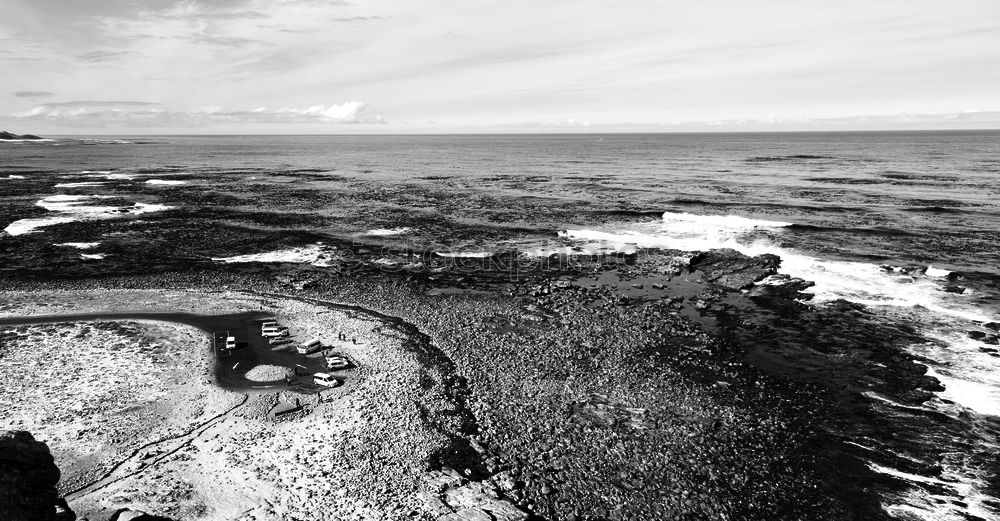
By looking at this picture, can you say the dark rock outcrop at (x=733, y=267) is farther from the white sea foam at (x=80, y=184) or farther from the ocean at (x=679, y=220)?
the white sea foam at (x=80, y=184)

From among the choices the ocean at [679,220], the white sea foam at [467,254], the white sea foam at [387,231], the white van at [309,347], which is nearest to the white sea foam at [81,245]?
the ocean at [679,220]

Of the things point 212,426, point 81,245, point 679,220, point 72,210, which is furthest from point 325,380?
point 72,210

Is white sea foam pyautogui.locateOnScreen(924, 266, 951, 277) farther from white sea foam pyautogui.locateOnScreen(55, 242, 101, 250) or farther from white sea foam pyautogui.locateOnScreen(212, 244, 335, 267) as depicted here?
white sea foam pyautogui.locateOnScreen(55, 242, 101, 250)

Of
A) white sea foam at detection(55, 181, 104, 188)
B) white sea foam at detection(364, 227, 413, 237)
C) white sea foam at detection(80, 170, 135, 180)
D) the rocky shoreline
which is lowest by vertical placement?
the rocky shoreline

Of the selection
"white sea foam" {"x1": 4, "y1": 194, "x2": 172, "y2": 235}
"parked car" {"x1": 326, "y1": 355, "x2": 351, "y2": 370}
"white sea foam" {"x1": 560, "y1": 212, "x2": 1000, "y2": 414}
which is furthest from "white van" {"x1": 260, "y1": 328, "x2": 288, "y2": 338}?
"white sea foam" {"x1": 4, "y1": 194, "x2": 172, "y2": 235}

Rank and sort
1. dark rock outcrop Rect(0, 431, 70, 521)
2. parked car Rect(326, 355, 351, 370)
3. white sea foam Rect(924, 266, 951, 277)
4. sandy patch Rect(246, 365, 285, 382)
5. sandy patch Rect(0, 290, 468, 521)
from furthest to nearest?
white sea foam Rect(924, 266, 951, 277) < parked car Rect(326, 355, 351, 370) < sandy patch Rect(246, 365, 285, 382) < sandy patch Rect(0, 290, 468, 521) < dark rock outcrop Rect(0, 431, 70, 521)

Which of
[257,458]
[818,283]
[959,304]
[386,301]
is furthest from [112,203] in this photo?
[959,304]

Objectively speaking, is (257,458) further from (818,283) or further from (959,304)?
(959,304)
